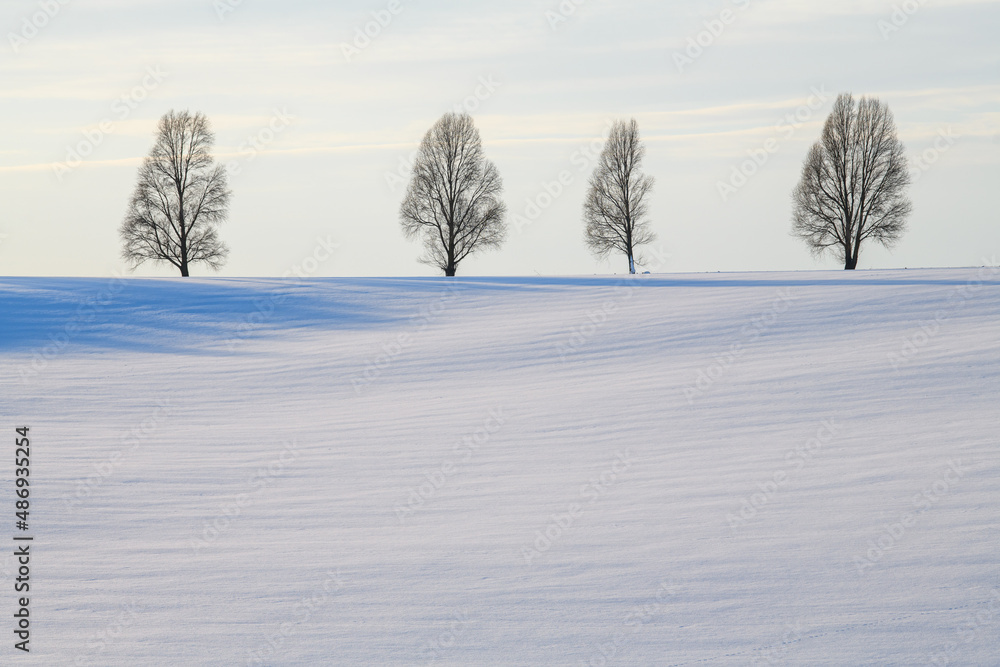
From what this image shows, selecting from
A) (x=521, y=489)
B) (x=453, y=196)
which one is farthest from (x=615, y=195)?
(x=521, y=489)

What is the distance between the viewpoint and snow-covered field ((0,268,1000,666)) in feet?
21.9

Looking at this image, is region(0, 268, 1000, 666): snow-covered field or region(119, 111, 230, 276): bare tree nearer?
region(0, 268, 1000, 666): snow-covered field

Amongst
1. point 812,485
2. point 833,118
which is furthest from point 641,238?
point 812,485

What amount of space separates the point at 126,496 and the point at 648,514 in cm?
574

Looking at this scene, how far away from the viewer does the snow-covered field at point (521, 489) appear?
6.68 m

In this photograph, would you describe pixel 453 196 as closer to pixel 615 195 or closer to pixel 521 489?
pixel 615 195

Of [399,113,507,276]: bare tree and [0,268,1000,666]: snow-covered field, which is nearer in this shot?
[0,268,1000,666]: snow-covered field

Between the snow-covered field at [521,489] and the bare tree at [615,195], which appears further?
the bare tree at [615,195]

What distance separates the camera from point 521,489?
996cm

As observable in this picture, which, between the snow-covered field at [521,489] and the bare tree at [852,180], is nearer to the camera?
the snow-covered field at [521,489]

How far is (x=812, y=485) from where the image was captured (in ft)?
31.2

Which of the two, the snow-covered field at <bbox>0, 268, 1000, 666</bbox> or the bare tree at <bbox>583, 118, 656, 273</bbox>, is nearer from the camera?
the snow-covered field at <bbox>0, 268, 1000, 666</bbox>

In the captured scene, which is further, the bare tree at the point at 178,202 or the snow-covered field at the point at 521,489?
the bare tree at the point at 178,202

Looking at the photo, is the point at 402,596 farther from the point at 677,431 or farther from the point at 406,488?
the point at 677,431
